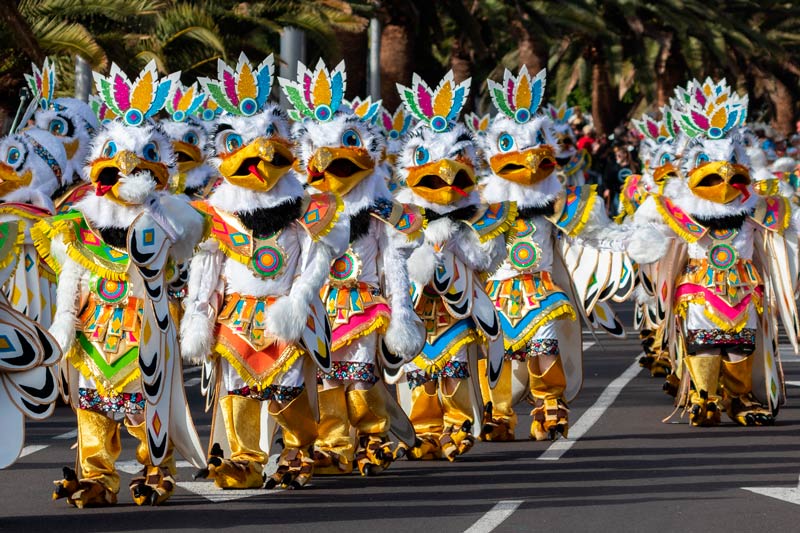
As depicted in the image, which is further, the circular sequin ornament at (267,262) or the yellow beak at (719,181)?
the yellow beak at (719,181)

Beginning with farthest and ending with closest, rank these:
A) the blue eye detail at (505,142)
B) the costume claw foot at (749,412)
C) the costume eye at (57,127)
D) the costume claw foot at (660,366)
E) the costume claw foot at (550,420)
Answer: the costume claw foot at (660,366), the costume eye at (57,127), the costume claw foot at (749,412), the blue eye detail at (505,142), the costume claw foot at (550,420)

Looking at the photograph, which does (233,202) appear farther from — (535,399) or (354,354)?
(535,399)

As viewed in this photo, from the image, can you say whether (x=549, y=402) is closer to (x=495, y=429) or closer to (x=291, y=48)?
(x=495, y=429)

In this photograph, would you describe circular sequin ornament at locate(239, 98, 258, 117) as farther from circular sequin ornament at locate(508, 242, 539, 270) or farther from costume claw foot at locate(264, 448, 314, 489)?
circular sequin ornament at locate(508, 242, 539, 270)

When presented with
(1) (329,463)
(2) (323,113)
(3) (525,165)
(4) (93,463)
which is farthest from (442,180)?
(4) (93,463)

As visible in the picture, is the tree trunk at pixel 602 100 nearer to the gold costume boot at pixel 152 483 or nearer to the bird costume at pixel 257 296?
the bird costume at pixel 257 296

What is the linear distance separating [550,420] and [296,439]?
2.83 m

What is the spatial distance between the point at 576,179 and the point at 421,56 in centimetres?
1427

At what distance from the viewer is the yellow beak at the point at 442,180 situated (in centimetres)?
1150

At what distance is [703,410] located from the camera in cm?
1288

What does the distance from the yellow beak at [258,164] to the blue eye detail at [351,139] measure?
0.88 m

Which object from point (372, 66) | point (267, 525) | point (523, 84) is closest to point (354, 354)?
point (267, 525)

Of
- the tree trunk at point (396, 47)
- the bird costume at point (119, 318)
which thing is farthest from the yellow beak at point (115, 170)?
the tree trunk at point (396, 47)

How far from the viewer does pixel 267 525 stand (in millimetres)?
8719
